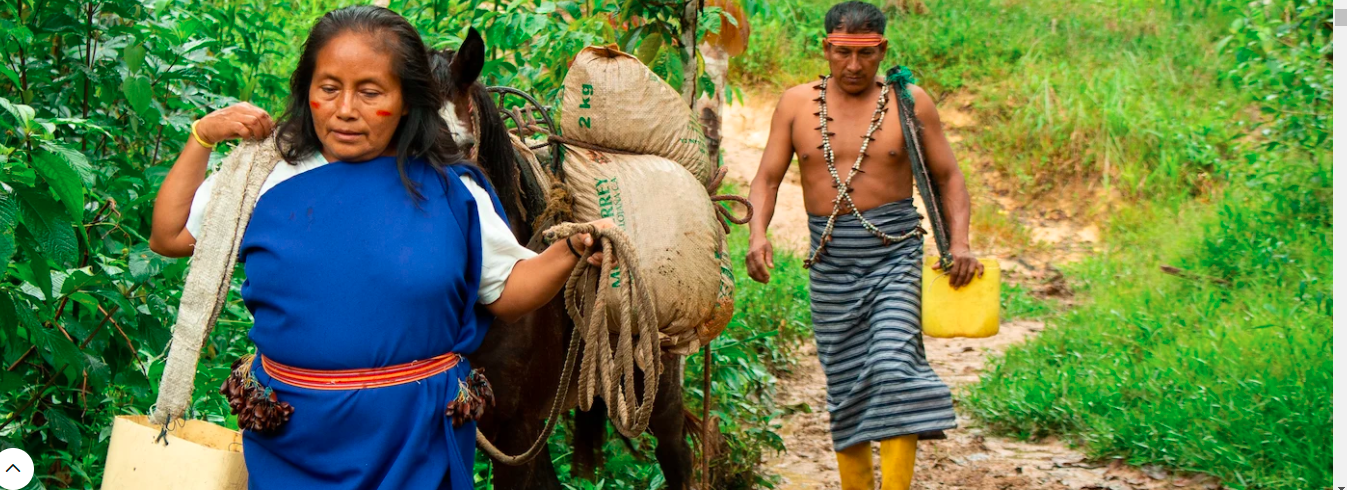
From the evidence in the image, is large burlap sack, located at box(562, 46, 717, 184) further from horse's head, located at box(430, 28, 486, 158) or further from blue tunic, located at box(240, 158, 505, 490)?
blue tunic, located at box(240, 158, 505, 490)

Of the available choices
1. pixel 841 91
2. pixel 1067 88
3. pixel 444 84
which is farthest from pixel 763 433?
pixel 1067 88

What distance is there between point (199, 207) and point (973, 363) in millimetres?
5762

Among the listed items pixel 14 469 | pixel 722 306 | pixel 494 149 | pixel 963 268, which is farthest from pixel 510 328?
pixel 963 268

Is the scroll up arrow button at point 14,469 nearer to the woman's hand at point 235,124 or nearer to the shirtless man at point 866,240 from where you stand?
the woman's hand at point 235,124

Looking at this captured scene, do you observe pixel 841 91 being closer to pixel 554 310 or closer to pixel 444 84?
pixel 554 310

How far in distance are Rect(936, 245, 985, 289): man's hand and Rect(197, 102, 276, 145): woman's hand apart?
2738mm

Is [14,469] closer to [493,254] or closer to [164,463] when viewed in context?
[164,463]

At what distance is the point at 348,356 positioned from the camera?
2.12 metres

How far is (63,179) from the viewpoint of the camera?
97.7 inches

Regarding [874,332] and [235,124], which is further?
[874,332]

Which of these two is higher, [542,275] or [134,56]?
[134,56]

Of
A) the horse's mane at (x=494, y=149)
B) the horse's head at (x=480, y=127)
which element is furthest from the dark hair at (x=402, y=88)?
the horse's mane at (x=494, y=149)

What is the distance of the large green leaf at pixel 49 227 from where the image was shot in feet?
8.28

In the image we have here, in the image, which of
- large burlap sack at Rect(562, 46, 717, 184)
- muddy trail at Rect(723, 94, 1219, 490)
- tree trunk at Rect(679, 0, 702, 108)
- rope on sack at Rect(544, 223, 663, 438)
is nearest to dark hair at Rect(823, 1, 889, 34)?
tree trunk at Rect(679, 0, 702, 108)
